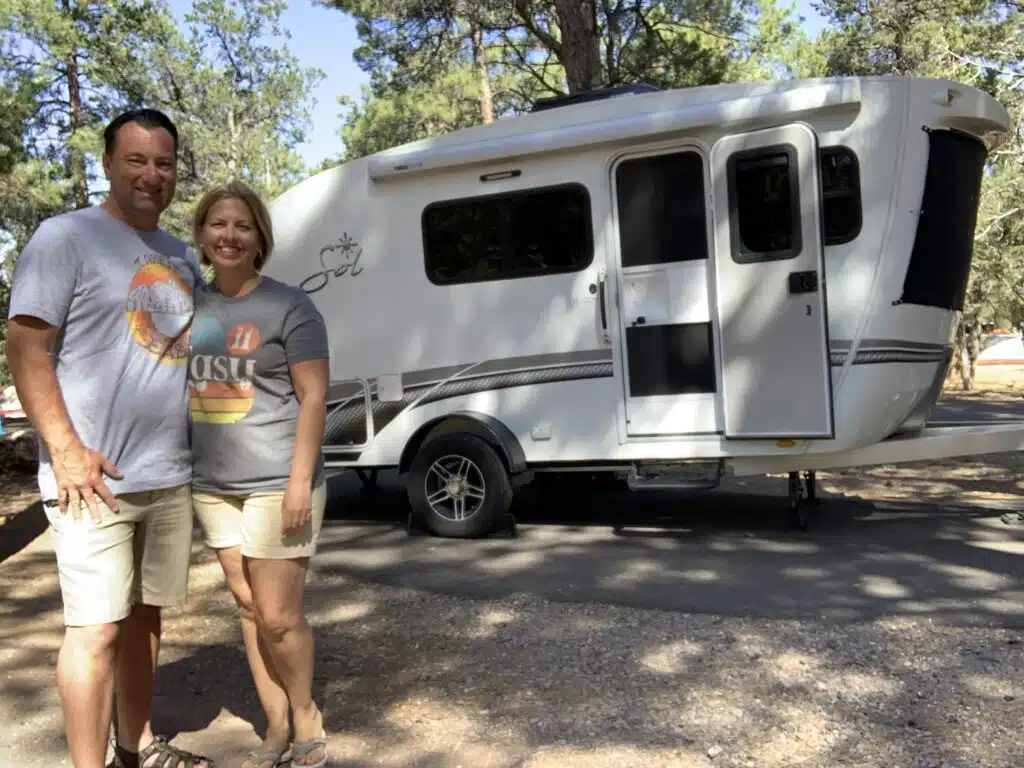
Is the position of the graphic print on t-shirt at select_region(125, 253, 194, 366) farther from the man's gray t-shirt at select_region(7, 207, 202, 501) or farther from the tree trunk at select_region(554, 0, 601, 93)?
the tree trunk at select_region(554, 0, 601, 93)

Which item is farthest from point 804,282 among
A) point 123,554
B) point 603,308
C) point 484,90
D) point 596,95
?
point 484,90

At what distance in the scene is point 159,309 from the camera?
2811 mm

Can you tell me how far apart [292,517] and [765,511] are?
5.12 metres

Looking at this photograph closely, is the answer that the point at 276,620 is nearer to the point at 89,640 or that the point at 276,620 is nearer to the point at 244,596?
the point at 244,596

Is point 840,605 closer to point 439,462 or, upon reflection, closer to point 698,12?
point 439,462

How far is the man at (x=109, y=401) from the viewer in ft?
8.45

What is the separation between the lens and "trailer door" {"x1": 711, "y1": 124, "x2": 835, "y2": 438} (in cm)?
569

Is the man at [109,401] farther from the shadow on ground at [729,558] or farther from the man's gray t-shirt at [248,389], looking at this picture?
the shadow on ground at [729,558]

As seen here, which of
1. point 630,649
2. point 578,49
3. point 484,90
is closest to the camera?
point 630,649

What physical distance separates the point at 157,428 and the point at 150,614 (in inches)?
25.8

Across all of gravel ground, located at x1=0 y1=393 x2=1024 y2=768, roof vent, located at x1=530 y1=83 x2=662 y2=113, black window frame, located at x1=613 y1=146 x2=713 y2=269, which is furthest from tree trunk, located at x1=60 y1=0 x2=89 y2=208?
gravel ground, located at x1=0 y1=393 x2=1024 y2=768

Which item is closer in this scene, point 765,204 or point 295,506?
point 295,506

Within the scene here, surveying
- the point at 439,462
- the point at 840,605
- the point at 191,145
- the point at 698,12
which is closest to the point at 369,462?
the point at 439,462

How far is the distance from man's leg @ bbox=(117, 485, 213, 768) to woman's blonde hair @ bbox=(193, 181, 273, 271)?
0.77m
